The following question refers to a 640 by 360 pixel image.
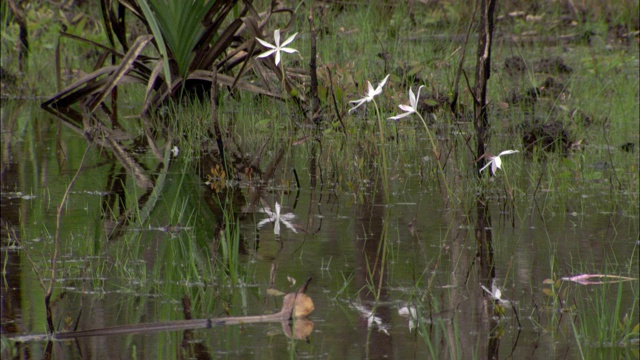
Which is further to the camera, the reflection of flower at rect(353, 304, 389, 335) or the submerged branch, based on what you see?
the reflection of flower at rect(353, 304, 389, 335)

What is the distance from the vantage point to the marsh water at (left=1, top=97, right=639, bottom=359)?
2.71 metres

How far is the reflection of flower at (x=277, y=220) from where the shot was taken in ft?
13.4

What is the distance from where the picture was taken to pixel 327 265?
3514 millimetres

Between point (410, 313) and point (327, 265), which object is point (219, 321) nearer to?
point (410, 313)

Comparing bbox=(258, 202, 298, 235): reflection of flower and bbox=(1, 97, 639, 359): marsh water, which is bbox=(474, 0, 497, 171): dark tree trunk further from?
bbox=(258, 202, 298, 235): reflection of flower

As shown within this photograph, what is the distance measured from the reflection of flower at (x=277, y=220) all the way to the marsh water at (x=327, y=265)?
0.07 feet

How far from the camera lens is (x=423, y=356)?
2605 mm

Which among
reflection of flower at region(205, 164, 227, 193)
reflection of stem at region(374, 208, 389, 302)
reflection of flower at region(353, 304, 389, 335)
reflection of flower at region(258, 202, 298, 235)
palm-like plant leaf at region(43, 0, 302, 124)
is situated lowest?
reflection of flower at region(353, 304, 389, 335)

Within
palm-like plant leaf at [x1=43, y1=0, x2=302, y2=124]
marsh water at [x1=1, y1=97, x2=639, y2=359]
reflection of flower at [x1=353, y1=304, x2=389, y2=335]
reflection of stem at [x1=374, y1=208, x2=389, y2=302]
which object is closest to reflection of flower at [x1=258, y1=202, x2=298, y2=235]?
marsh water at [x1=1, y1=97, x2=639, y2=359]

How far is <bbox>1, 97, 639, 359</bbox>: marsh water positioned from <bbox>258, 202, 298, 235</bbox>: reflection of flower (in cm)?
2

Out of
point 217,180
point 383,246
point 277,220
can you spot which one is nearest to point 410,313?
point 383,246

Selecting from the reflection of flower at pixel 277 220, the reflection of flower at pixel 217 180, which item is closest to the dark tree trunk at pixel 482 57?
the reflection of flower at pixel 277 220

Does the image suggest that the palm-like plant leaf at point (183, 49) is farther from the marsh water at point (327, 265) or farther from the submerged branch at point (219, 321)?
the submerged branch at point (219, 321)

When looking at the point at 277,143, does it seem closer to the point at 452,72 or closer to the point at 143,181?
the point at 143,181
